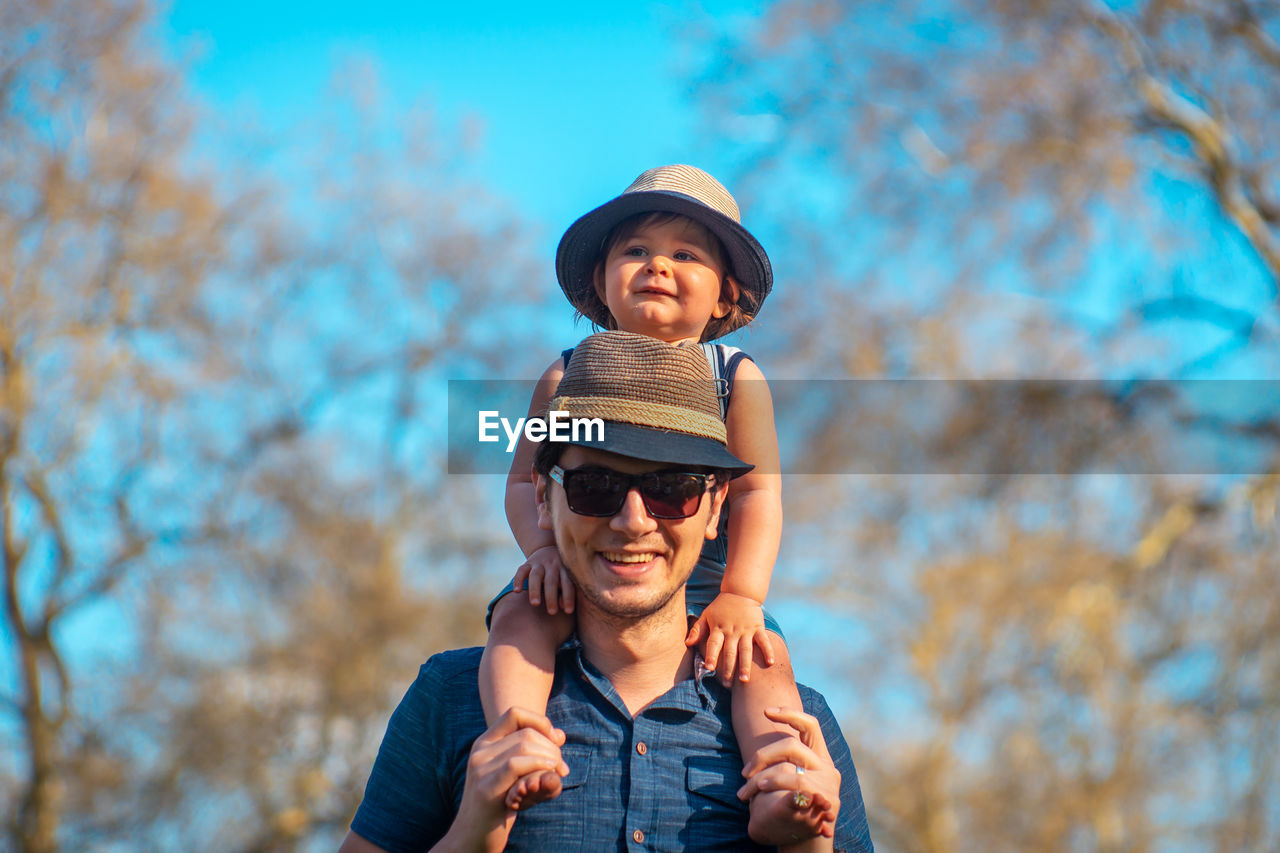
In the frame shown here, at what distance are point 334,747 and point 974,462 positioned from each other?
942cm

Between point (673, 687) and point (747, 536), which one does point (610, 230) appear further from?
point (673, 687)

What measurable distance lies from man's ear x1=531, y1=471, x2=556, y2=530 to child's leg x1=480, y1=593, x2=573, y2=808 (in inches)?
7.5

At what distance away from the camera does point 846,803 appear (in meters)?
2.70

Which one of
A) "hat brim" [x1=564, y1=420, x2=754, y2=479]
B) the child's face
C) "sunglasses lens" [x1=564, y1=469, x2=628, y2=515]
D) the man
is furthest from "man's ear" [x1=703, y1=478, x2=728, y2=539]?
the child's face

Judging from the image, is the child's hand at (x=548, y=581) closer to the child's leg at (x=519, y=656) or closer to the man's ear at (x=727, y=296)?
the child's leg at (x=519, y=656)

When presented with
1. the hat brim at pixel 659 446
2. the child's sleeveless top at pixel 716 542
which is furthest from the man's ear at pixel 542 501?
the child's sleeveless top at pixel 716 542

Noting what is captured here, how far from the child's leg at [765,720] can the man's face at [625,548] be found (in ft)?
0.90

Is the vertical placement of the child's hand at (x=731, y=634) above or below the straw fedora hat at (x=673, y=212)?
below

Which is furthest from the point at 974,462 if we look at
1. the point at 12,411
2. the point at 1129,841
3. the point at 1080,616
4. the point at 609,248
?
the point at 12,411

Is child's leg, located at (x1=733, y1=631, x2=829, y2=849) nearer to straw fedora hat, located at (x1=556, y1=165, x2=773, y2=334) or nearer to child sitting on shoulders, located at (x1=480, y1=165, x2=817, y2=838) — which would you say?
child sitting on shoulders, located at (x1=480, y1=165, x2=817, y2=838)

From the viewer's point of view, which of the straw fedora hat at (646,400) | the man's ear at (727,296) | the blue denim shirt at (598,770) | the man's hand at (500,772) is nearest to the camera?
the man's hand at (500,772)

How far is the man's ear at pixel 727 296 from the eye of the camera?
10.9ft

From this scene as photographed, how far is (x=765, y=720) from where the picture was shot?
259cm

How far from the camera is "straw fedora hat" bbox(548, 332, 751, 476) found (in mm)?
2590
